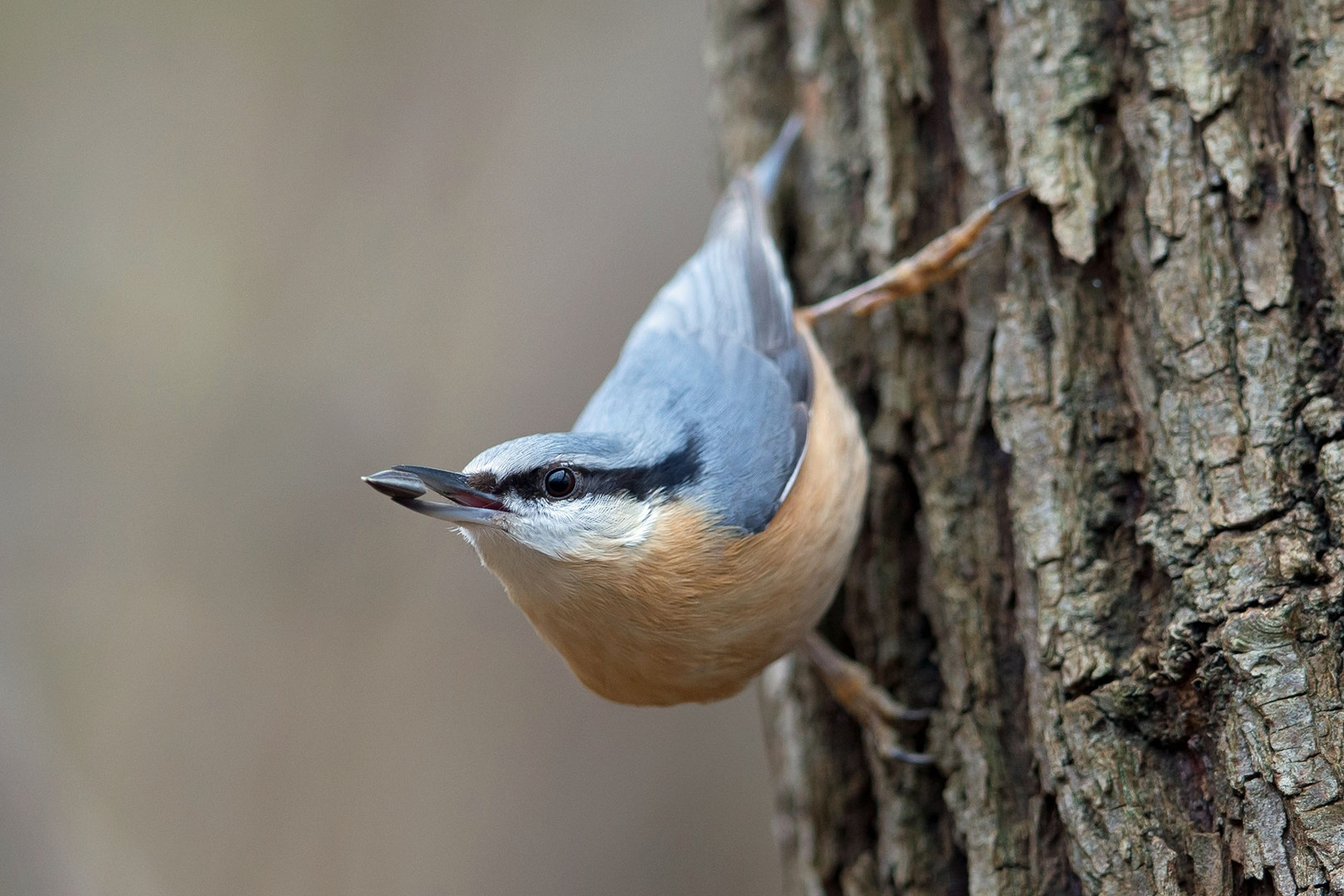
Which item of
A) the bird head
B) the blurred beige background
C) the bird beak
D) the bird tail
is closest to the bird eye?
the bird head

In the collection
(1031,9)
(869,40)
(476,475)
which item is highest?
(869,40)

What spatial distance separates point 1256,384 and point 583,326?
2894 millimetres

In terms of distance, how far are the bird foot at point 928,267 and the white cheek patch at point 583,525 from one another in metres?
0.94

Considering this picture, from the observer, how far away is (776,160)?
10.1 ft

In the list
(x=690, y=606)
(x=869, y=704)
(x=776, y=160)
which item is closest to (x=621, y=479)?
(x=690, y=606)

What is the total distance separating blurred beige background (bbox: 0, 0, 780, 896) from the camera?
3.92 m

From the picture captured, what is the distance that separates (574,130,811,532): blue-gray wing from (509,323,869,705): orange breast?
→ 0.08 metres

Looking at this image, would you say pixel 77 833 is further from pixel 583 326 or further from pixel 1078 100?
pixel 1078 100

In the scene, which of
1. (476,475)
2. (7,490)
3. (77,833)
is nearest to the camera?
(476,475)

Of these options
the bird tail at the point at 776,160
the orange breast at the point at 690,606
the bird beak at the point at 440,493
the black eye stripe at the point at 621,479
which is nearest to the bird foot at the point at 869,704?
the orange breast at the point at 690,606

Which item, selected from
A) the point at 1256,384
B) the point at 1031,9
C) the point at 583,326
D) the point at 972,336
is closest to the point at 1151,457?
the point at 1256,384

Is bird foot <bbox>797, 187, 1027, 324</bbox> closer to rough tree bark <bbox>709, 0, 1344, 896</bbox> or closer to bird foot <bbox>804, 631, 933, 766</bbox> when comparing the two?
Result: rough tree bark <bbox>709, 0, 1344, 896</bbox>

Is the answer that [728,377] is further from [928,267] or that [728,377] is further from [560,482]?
[560,482]

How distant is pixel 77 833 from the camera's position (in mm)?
3131
